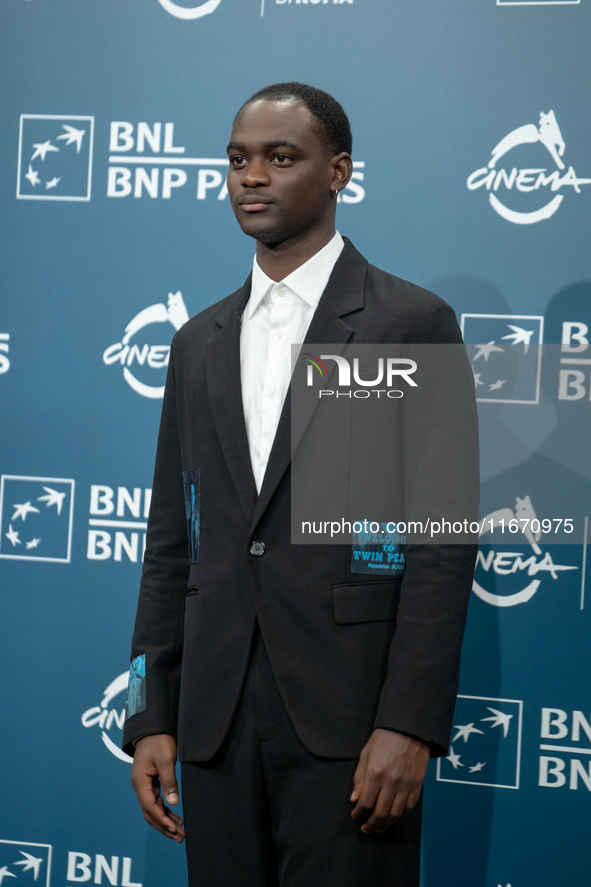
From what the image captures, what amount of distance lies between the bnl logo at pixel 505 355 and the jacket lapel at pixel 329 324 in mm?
663

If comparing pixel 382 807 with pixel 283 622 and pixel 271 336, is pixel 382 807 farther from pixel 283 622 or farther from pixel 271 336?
pixel 271 336

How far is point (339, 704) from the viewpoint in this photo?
49.1 inches

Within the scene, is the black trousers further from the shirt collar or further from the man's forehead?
the man's forehead

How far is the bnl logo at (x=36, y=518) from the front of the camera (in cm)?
225

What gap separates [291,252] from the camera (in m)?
1.42

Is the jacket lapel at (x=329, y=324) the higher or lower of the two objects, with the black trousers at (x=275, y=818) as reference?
higher

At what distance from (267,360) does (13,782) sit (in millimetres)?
1567

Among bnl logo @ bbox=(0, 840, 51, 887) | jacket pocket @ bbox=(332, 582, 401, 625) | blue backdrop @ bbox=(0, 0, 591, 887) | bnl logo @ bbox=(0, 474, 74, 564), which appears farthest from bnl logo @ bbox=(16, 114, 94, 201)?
bnl logo @ bbox=(0, 840, 51, 887)

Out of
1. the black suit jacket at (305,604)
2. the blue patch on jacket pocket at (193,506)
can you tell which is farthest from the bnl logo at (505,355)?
the blue patch on jacket pocket at (193,506)

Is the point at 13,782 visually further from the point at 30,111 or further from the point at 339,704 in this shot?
the point at 30,111

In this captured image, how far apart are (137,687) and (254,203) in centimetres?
85

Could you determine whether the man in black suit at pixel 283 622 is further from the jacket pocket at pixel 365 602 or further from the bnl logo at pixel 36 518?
the bnl logo at pixel 36 518

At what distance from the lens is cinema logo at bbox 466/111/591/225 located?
76.9 inches

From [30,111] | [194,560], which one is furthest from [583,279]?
[30,111]
